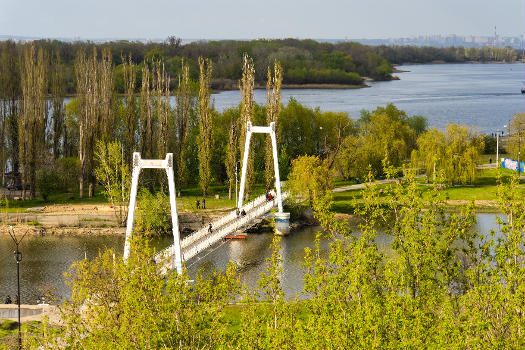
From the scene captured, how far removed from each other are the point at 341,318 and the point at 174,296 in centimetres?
325

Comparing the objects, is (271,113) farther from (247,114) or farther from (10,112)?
(10,112)

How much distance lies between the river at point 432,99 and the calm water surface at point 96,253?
4221cm

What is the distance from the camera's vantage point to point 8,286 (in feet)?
101

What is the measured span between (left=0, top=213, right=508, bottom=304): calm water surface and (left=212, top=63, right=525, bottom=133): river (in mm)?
42212

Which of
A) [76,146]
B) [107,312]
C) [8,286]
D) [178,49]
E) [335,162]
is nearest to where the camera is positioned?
[107,312]

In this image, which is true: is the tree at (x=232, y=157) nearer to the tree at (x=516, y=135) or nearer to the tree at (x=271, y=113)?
the tree at (x=271, y=113)

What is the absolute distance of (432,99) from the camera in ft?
365

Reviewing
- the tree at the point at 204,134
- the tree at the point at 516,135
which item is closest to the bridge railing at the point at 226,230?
the tree at the point at 204,134

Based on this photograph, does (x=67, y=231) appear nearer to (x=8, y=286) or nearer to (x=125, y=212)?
(x=125, y=212)

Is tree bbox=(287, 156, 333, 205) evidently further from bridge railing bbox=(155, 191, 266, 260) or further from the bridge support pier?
the bridge support pier

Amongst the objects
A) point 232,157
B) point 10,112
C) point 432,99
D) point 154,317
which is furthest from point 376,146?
point 432,99

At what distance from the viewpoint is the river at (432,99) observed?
88706 millimetres

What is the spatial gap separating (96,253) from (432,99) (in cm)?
8203

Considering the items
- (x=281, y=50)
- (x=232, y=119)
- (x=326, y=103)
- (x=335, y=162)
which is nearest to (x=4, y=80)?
(x=232, y=119)
